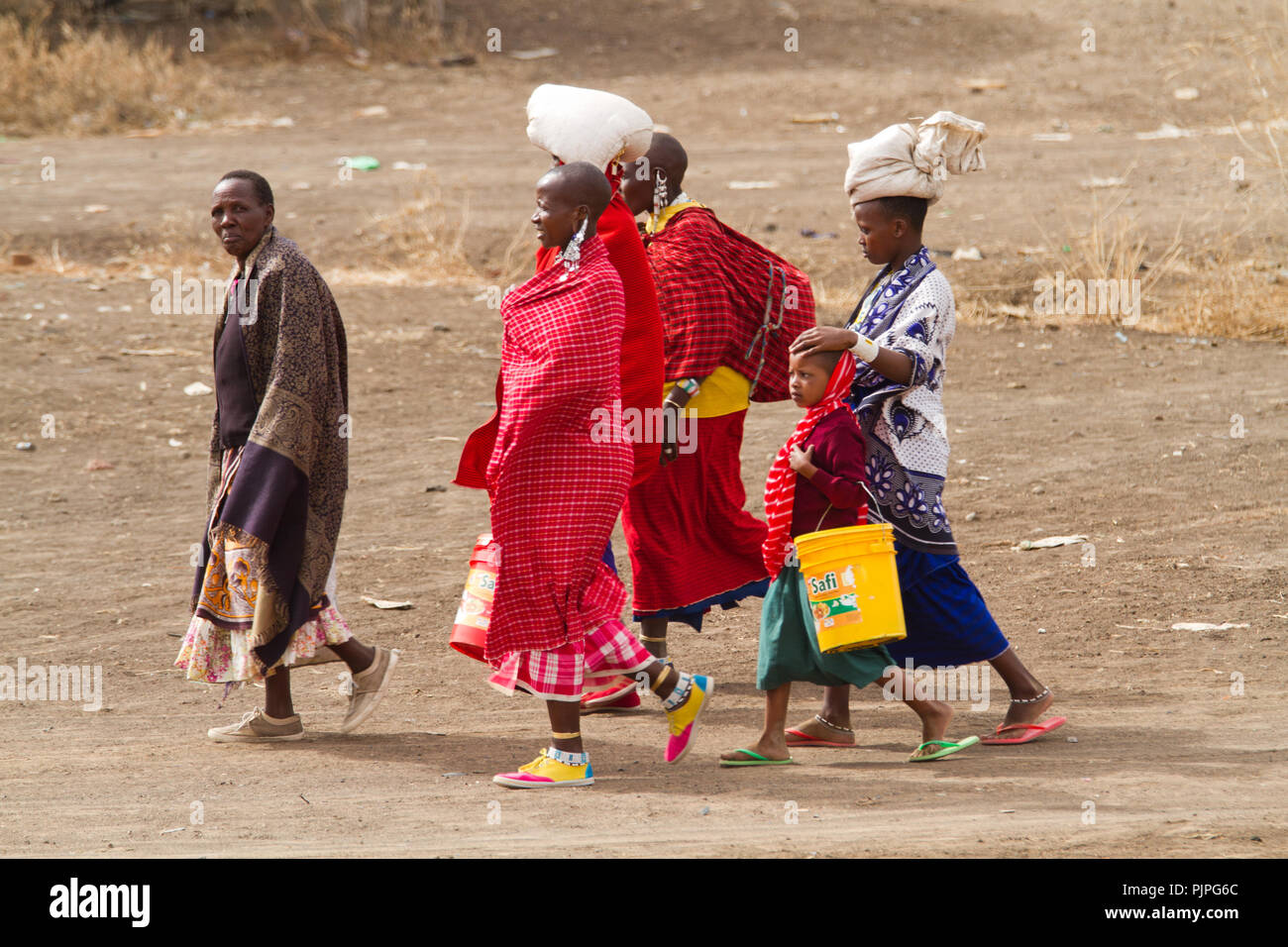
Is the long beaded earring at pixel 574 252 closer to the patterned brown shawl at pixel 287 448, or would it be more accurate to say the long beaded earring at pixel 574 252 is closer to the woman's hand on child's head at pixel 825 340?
Result: the woman's hand on child's head at pixel 825 340

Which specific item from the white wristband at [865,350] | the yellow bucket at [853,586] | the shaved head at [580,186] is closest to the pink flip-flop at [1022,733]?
the yellow bucket at [853,586]

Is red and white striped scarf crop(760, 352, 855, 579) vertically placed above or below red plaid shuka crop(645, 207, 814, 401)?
below

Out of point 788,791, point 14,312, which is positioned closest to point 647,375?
point 788,791

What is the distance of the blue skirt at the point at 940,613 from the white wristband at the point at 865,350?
A: 659 millimetres

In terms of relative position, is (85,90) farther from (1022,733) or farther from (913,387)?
(1022,733)

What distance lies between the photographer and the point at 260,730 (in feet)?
17.4

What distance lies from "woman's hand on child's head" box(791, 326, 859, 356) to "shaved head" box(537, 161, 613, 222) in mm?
755

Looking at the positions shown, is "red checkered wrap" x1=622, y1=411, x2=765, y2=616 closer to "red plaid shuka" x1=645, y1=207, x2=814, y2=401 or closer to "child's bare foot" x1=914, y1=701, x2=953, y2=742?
"red plaid shuka" x1=645, y1=207, x2=814, y2=401

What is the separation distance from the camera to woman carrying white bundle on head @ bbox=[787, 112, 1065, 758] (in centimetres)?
487

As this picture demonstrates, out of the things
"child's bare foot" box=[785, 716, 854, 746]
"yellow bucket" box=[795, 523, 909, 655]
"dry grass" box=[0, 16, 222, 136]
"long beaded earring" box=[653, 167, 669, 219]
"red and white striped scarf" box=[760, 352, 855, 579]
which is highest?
"dry grass" box=[0, 16, 222, 136]

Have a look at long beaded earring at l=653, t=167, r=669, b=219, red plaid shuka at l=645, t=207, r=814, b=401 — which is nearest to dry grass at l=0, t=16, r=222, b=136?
long beaded earring at l=653, t=167, r=669, b=219

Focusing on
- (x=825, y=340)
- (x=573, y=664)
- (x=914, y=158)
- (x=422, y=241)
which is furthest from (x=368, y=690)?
(x=422, y=241)

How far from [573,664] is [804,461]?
3.23ft

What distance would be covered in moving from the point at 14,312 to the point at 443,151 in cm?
651
